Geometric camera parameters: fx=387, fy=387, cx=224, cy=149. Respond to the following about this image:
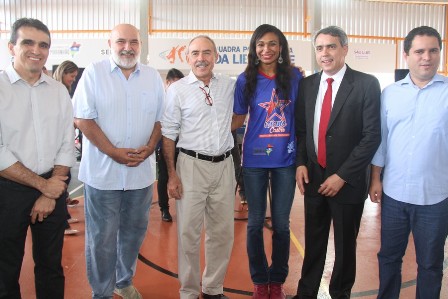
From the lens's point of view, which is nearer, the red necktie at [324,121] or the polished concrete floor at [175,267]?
the red necktie at [324,121]

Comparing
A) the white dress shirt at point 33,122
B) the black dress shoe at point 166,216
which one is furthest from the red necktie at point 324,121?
the black dress shoe at point 166,216

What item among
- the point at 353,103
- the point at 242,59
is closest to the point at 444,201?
the point at 353,103

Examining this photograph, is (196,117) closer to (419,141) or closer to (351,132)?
(351,132)

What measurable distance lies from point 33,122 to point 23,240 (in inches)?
27.6

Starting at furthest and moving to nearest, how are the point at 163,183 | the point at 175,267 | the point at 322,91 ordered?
the point at 163,183 < the point at 175,267 < the point at 322,91

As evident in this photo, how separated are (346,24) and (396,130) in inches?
549

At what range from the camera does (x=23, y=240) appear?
2277 millimetres

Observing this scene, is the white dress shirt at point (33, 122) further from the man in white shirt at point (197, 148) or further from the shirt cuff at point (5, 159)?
the man in white shirt at point (197, 148)

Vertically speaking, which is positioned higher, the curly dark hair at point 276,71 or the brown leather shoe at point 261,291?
the curly dark hair at point 276,71

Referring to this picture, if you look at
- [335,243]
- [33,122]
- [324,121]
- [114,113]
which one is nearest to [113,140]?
[114,113]

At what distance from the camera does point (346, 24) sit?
1496 cm

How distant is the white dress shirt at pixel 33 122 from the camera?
2121 mm

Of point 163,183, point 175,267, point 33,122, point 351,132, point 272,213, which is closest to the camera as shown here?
point 33,122

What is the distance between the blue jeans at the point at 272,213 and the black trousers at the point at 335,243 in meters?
0.17
